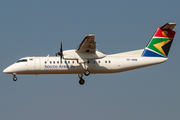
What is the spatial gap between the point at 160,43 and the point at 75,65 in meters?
8.70

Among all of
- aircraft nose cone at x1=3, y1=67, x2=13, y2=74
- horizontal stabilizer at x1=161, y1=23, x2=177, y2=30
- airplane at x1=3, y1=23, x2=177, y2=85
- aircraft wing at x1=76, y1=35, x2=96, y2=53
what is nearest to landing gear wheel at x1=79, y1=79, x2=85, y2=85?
airplane at x1=3, y1=23, x2=177, y2=85

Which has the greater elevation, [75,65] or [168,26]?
[168,26]

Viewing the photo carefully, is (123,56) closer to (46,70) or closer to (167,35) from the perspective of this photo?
(167,35)

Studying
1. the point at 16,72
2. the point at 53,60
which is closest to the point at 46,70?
the point at 53,60

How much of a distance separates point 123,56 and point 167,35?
4862 mm

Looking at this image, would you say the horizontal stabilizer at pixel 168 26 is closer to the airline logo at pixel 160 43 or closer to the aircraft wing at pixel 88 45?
the airline logo at pixel 160 43

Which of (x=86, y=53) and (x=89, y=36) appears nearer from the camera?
(x=89, y=36)

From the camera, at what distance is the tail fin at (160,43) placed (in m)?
27.9

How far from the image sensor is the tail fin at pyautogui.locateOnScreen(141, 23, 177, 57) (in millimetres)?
27891

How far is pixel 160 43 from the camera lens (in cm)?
2830

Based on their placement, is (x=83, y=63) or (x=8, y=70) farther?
(x=8, y=70)

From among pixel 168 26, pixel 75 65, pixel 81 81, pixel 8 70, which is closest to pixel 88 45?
pixel 75 65

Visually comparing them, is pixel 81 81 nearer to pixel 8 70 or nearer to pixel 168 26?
pixel 8 70

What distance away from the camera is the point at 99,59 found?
27.1 meters
